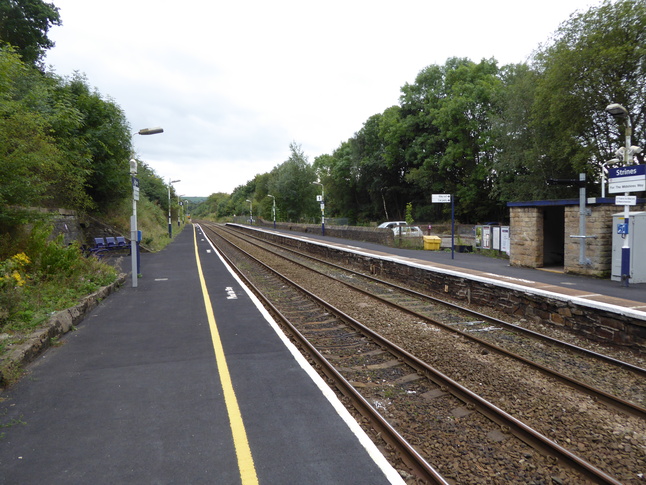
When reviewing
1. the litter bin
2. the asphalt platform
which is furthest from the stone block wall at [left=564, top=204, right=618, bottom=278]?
the asphalt platform

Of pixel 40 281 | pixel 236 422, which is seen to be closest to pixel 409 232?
pixel 40 281

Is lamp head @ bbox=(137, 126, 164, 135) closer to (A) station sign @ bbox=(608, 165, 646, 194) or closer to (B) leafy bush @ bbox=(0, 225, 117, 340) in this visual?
(B) leafy bush @ bbox=(0, 225, 117, 340)

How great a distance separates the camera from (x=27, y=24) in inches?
862

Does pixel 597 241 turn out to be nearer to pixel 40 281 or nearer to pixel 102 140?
pixel 40 281

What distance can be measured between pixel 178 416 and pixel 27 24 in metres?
26.4

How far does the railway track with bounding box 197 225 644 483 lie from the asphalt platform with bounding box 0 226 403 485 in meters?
0.60

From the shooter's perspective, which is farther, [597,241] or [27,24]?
[27,24]

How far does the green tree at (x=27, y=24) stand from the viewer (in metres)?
20.8

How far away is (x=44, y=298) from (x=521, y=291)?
9885 millimetres

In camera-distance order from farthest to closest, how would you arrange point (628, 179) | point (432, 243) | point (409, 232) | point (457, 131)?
point (457, 131) < point (409, 232) < point (432, 243) < point (628, 179)

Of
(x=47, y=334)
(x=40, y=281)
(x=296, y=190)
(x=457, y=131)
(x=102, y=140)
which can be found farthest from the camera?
(x=296, y=190)

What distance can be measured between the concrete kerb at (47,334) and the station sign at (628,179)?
13.8 metres

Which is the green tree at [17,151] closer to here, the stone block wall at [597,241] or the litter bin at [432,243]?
the stone block wall at [597,241]

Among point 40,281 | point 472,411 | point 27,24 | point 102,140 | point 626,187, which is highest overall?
point 27,24
